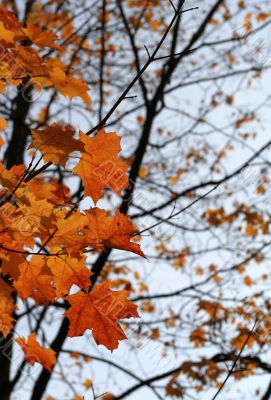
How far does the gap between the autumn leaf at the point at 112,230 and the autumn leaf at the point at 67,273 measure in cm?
14

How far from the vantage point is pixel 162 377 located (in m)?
4.61

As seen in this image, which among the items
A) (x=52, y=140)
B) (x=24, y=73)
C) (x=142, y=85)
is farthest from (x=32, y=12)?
(x=52, y=140)

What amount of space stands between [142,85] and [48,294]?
325 cm

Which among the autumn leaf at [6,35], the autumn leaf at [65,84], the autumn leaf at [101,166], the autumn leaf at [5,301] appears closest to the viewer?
the autumn leaf at [101,166]

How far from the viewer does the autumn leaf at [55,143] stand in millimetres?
1487

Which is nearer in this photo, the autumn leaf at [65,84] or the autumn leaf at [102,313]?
the autumn leaf at [102,313]

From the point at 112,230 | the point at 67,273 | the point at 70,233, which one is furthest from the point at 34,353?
the point at 112,230

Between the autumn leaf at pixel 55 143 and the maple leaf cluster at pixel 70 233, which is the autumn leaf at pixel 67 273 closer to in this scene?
the maple leaf cluster at pixel 70 233

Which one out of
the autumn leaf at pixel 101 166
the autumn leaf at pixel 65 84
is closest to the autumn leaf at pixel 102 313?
the autumn leaf at pixel 101 166

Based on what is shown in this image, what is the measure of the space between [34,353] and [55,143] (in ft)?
4.19

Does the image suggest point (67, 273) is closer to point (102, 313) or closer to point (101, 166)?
point (102, 313)

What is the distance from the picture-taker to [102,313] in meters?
1.72

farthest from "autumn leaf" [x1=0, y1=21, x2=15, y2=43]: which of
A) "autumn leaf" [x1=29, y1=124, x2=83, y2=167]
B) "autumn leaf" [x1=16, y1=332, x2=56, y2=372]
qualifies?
"autumn leaf" [x1=16, y1=332, x2=56, y2=372]

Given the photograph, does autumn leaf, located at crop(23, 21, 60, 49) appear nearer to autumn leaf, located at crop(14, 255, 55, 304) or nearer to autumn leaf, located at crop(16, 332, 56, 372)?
autumn leaf, located at crop(14, 255, 55, 304)
